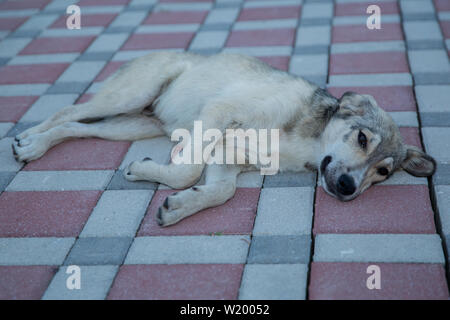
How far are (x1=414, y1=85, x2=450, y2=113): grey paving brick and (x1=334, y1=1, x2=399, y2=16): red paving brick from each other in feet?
7.58

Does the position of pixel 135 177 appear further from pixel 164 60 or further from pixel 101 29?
pixel 101 29

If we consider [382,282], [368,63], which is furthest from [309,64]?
[382,282]

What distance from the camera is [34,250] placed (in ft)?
10.7

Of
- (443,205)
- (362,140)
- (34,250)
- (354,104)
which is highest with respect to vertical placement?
(354,104)

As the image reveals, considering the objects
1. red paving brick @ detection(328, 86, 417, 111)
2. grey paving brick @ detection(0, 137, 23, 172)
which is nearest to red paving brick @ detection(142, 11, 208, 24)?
red paving brick @ detection(328, 86, 417, 111)

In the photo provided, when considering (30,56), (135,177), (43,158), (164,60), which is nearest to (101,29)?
(30,56)

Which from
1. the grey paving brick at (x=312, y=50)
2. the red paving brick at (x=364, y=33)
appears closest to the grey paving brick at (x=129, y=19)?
the grey paving brick at (x=312, y=50)

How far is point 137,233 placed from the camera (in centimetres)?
338

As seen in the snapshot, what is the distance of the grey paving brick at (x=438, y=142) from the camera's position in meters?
4.05

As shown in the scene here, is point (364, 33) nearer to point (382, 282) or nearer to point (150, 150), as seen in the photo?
point (150, 150)

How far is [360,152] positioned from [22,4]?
6503mm

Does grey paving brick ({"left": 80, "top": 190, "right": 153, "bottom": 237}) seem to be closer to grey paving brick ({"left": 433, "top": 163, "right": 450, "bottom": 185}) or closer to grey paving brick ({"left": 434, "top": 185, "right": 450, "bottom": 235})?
grey paving brick ({"left": 434, "top": 185, "right": 450, "bottom": 235})

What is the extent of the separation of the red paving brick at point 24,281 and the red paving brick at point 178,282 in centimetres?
41

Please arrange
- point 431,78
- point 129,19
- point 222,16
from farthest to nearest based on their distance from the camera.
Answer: point 129,19, point 222,16, point 431,78
